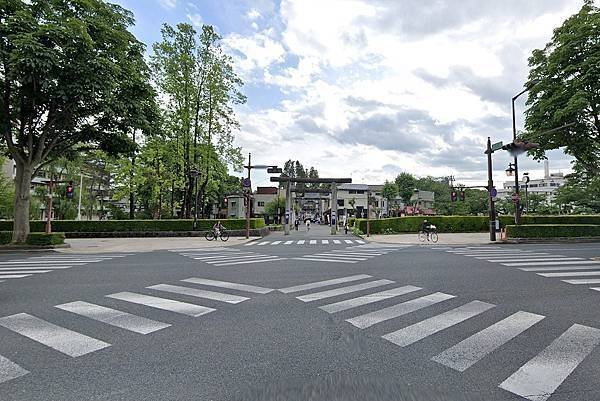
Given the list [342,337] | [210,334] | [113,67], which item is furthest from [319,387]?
[113,67]

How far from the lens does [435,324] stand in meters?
5.48

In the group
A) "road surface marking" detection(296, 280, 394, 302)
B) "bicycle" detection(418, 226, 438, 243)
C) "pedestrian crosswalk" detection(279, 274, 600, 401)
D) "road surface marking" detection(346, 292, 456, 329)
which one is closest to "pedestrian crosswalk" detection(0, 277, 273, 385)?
"road surface marking" detection(296, 280, 394, 302)

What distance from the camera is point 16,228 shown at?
1920cm

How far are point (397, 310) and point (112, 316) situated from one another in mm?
4602

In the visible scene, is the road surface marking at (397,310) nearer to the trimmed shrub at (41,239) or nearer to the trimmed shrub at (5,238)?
the trimmed shrub at (41,239)

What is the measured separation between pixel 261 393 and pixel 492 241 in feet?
76.3

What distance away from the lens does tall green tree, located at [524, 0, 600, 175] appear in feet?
72.6

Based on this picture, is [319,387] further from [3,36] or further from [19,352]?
[3,36]

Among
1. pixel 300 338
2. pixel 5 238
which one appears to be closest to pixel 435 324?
pixel 300 338

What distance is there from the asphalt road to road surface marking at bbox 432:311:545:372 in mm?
24

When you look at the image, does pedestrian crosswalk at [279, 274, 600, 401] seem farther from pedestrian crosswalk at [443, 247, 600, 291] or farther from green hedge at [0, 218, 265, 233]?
green hedge at [0, 218, 265, 233]

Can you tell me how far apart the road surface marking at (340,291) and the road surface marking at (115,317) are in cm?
273

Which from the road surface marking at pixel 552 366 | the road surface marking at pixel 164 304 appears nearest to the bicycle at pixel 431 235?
the road surface marking at pixel 552 366

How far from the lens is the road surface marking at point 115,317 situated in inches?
209
